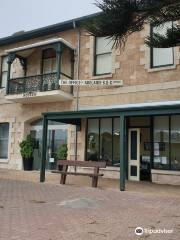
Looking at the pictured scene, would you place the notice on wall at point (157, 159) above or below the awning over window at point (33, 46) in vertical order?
below

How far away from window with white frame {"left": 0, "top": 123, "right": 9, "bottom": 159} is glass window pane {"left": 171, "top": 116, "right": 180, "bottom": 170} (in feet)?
31.3

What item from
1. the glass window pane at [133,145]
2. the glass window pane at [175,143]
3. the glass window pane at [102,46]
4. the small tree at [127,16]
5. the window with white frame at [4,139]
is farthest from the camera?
the window with white frame at [4,139]

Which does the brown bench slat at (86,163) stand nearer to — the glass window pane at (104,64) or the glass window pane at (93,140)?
the glass window pane at (93,140)

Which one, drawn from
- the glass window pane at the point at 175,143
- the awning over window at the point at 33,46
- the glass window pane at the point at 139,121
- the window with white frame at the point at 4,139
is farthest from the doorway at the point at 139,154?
the window with white frame at the point at 4,139

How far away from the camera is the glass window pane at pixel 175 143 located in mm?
14023

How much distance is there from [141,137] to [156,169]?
1612 millimetres

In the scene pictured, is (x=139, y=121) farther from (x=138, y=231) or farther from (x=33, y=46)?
(x=138, y=231)

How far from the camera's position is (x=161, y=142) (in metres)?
14.4

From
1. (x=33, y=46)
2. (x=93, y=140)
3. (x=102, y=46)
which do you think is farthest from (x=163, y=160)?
(x=33, y=46)

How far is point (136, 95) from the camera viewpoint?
15203 mm

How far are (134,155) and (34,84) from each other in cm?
624

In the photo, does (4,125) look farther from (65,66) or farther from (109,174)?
(109,174)

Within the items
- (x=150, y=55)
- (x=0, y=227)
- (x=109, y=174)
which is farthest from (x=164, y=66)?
(x=0, y=227)

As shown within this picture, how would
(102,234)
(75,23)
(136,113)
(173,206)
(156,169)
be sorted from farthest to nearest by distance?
(75,23)
(156,169)
(136,113)
(173,206)
(102,234)
